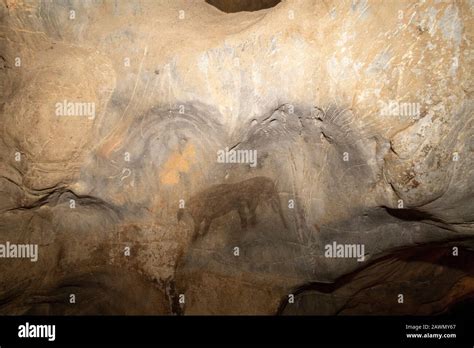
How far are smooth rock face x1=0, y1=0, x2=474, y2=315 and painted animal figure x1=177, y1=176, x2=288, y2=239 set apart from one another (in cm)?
1

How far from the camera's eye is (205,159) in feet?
10.5

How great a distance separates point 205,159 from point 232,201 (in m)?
0.49

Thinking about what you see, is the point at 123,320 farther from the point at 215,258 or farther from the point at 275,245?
the point at 275,245

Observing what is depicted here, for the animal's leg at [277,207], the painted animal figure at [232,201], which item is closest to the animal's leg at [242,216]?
the painted animal figure at [232,201]

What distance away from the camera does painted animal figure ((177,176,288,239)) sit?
3.27m

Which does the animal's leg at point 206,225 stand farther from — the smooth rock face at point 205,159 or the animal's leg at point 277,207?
the animal's leg at point 277,207

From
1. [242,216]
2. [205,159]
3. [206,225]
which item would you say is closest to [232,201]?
[242,216]

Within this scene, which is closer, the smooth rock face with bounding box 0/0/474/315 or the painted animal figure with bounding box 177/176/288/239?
the smooth rock face with bounding box 0/0/474/315

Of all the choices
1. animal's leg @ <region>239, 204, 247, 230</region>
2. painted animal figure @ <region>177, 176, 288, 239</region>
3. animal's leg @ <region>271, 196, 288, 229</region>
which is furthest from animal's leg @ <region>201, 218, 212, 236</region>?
animal's leg @ <region>271, 196, 288, 229</region>

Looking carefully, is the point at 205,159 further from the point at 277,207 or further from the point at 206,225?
the point at 277,207

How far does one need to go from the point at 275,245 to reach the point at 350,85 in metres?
1.63

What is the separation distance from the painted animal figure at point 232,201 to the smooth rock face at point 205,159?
0.05 feet

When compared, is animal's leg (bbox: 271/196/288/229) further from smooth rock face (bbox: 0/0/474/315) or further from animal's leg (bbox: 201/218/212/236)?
animal's leg (bbox: 201/218/212/236)

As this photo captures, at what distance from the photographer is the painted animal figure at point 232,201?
327cm
